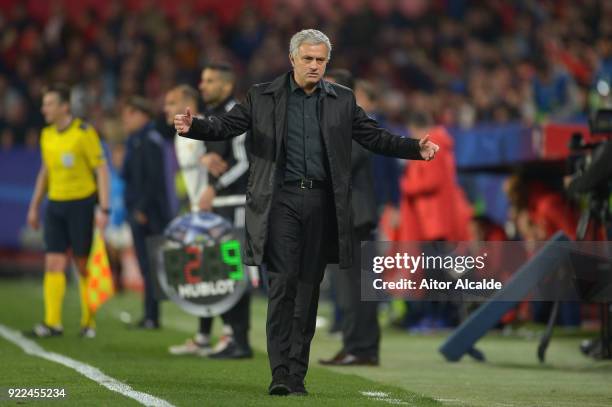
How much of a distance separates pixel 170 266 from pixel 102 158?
2028 millimetres

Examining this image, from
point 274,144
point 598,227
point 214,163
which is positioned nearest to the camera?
point 274,144

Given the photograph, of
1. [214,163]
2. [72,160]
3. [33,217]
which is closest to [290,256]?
[214,163]

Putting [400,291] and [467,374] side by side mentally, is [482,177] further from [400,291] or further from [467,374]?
[400,291]

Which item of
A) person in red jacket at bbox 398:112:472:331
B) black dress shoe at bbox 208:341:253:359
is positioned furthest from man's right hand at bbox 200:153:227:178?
person in red jacket at bbox 398:112:472:331

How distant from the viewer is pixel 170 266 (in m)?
11.1

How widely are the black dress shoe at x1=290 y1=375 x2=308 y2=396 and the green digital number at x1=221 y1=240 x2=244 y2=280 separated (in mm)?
2717

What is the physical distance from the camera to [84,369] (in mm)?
9461

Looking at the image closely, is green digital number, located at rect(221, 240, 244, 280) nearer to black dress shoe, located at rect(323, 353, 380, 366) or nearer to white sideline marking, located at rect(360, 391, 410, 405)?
black dress shoe, located at rect(323, 353, 380, 366)

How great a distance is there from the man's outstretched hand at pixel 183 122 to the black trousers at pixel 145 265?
6730 millimetres

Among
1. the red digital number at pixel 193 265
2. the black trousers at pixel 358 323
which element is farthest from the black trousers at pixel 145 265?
the black trousers at pixel 358 323

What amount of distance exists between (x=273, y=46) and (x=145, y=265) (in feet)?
38.1

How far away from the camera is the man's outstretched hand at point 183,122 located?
7.79 m

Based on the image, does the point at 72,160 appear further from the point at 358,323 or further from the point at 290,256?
the point at 290,256

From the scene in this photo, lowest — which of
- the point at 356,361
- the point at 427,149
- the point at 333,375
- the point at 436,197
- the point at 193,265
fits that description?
the point at 356,361
